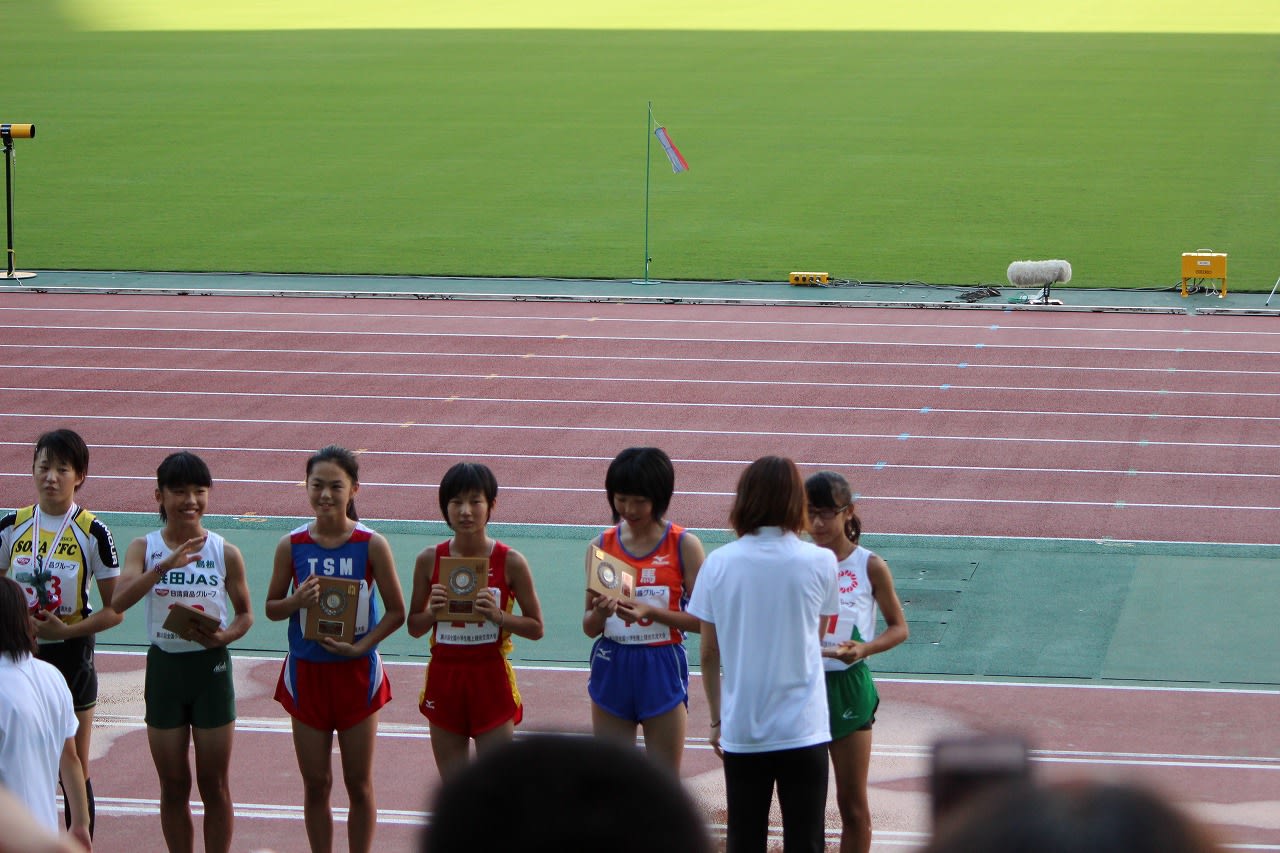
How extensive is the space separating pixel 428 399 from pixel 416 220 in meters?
Answer: 12.1

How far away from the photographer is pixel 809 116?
1565 inches

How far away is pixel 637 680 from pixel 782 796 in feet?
3.23

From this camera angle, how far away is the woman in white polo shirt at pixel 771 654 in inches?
207

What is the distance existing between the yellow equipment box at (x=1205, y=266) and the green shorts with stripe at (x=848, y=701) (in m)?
16.8

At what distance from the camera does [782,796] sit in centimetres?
538

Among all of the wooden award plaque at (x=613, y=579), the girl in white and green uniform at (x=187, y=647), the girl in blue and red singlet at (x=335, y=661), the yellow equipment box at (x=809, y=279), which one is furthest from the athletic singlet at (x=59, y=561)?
the yellow equipment box at (x=809, y=279)

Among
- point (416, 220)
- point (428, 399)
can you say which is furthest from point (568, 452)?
point (416, 220)

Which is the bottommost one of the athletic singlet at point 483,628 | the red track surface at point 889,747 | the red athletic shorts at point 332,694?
the red track surface at point 889,747

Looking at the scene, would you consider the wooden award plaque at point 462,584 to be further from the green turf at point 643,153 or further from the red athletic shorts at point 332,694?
the green turf at point 643,153

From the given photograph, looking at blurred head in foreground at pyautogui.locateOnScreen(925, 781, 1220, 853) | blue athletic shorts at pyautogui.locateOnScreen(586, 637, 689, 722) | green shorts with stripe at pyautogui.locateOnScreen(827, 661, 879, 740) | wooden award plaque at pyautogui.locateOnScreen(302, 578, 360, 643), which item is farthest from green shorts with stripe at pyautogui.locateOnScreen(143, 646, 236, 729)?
blurred head in foreground at pyautogui.locateOnScreen(925, 781, 1220, 853)

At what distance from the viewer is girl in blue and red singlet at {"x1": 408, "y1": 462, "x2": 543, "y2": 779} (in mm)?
6242

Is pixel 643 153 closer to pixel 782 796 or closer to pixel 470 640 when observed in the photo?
pixel 470 640

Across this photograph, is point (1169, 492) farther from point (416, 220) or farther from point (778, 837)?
point (416, 220)

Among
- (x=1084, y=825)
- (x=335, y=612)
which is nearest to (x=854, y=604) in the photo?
(x=335, y=612)
